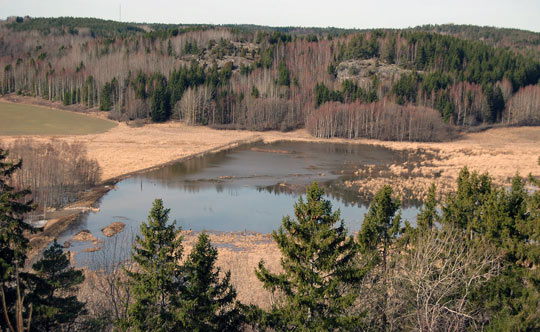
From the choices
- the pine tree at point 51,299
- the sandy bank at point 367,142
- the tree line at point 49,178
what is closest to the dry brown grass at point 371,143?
the sandy bank at point 367,142

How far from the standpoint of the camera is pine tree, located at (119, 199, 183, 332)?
504 inches

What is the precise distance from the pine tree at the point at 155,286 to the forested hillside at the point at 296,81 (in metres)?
77.8

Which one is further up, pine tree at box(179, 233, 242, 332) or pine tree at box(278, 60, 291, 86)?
pine tree at box(278, 60, 291, 86)

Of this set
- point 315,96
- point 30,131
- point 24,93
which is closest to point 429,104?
point 315,96

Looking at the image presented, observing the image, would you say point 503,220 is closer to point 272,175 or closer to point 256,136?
point 272,175

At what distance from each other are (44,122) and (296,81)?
56.9 meters

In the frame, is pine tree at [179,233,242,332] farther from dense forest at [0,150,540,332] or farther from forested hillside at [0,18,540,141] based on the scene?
forested hillside at [0,18,540,141]

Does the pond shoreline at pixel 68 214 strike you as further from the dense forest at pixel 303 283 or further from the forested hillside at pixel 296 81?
the forested hillside at pixel 296 81

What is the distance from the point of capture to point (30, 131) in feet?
260

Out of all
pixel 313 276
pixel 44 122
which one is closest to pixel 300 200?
pixel 313 276

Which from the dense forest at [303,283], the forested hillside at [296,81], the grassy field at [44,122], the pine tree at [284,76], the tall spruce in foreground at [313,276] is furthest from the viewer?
the pine tree at [284,76]

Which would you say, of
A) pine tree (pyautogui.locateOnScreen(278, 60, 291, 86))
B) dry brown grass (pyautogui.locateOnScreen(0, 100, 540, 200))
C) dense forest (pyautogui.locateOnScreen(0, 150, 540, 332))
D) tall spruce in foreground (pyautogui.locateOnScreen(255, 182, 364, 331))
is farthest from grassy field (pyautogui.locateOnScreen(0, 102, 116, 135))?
tall spruce in foreground (pyautogui.locateOnScreen(255, 182, 364, 331))

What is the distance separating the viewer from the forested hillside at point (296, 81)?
312ft

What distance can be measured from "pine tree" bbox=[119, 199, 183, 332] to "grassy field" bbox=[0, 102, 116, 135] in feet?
240
